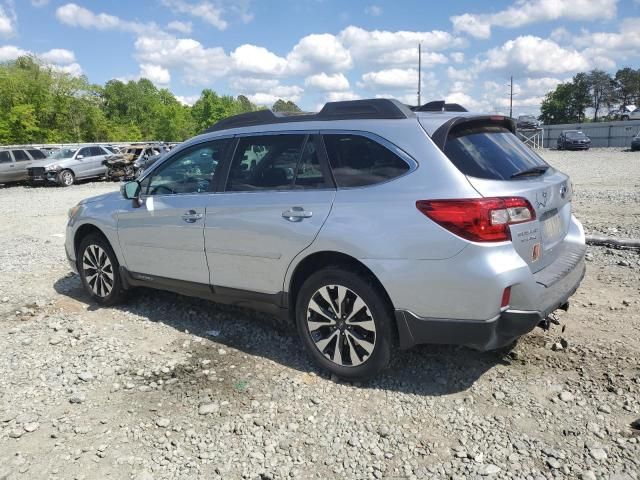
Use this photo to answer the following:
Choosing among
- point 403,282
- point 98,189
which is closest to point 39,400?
point 403,282

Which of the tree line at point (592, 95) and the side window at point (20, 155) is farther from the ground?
the tree line at point (592, 95)

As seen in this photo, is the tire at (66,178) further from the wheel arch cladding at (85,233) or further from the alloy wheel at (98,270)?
the alloy wheel at (98,270)

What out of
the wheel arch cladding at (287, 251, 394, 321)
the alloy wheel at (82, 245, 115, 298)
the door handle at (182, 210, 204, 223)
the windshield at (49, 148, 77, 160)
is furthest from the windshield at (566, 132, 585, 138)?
the wheel arch cladding at (287, 251, 394, 321)

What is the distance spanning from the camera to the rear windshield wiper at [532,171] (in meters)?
3.38

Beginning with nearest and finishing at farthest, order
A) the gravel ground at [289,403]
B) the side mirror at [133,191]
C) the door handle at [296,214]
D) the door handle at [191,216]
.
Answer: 1. the gravel ground at [289,403]
2. the door handle at [296,214]
3. the door handle at [191,216]
4. the side mirror at [133,191]

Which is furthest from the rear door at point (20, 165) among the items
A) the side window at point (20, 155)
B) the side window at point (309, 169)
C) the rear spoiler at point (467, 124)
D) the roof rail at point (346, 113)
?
the rear spoiler at point (467, 124)

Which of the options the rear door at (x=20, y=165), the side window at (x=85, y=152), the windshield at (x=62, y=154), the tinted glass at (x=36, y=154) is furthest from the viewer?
the side window at (x=85, y=152)

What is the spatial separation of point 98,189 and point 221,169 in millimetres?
18320

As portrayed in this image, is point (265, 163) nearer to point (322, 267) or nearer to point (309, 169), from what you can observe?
point (309, 169)

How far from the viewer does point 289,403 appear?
3471 mm

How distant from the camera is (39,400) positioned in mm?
3637

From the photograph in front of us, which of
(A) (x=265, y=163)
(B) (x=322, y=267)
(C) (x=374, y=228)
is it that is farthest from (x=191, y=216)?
(C) (x=374, y=228)

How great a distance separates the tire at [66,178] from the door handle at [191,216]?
2006 centimetres

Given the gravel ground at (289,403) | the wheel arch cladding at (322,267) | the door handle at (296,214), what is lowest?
the gravel ground at (289,403)
